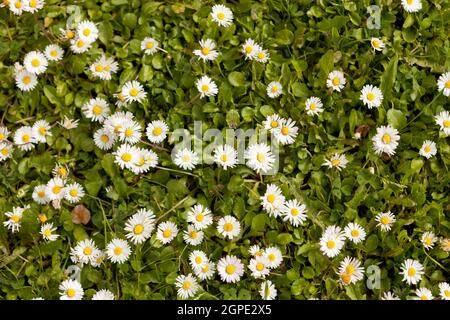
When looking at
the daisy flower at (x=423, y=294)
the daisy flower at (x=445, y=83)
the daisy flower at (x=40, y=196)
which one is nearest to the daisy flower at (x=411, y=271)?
the daisy flower at (x=423, y=294)

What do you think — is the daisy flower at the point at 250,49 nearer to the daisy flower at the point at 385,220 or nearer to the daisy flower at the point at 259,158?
the daisy flower at the point at 259,158

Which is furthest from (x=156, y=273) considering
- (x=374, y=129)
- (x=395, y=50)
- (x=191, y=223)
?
(x=395, y=50)

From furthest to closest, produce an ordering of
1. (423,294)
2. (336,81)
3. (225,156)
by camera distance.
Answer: (336,81) < (225,156) < (423,294)

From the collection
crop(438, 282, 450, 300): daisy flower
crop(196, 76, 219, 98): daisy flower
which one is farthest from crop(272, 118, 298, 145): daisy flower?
crop(438, 282, 450, 300): daisy flower

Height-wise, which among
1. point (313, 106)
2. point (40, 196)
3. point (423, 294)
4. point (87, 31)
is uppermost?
point (87, 31)

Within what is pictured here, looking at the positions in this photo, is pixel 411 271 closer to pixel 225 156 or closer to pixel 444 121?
pixel 444 121

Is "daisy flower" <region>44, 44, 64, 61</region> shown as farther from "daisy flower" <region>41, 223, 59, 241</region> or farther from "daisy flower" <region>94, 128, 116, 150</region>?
"daisy flower" <region>41, 223, 59, 241</region>

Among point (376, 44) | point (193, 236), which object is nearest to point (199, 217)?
point (193, 236)
